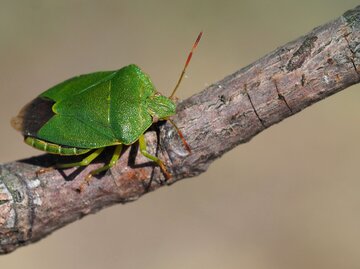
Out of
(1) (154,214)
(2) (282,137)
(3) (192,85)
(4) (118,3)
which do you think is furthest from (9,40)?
(2) (282,137)

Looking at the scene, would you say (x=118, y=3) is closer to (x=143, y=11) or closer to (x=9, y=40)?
(x=143, y=11)

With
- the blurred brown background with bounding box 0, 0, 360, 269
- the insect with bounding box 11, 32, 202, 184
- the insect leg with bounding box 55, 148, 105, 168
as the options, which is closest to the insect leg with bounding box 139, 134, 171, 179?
the insect with bounding box 11, 32, 202, 184

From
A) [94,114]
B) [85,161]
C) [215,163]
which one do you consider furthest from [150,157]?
[215,163]

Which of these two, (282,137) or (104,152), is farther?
(282,137)

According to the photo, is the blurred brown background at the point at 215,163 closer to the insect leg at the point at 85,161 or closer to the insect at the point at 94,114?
the insect at the point at 94,114

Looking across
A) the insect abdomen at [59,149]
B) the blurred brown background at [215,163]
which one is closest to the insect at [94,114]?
the insect abdomen at [59,149]

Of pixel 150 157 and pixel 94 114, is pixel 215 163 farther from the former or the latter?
pixel 150 157
